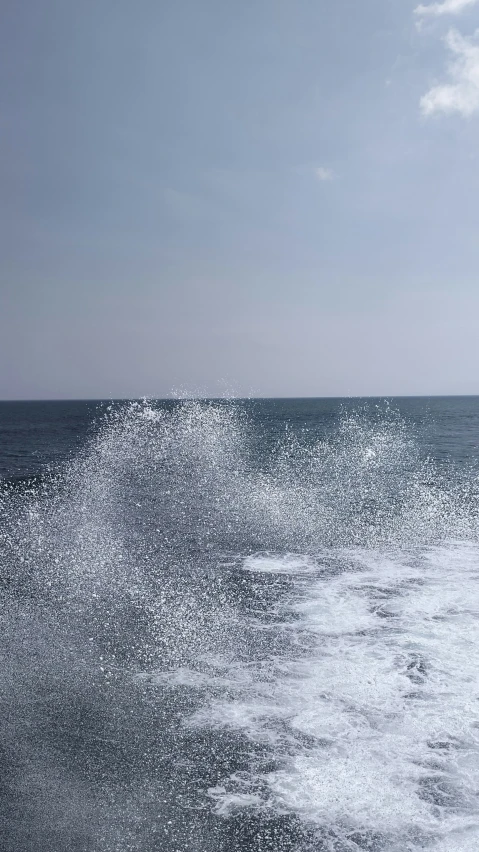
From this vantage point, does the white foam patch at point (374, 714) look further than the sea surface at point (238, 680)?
Yes

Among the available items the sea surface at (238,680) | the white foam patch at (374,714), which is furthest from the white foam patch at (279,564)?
the white foam patch at (374,714)

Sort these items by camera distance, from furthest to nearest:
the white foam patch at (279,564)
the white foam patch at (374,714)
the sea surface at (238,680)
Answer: the white foam patch at (279,564) → the white foam patch at (374,714) → the sea surface at (238,680)

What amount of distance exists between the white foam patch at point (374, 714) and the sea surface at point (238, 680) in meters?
0.05

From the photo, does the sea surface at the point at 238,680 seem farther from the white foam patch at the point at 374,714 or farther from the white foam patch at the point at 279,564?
the white foam patch at the point at 279,564

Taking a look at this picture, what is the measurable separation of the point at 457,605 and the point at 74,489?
27.1m

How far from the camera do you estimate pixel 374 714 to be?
469 inches

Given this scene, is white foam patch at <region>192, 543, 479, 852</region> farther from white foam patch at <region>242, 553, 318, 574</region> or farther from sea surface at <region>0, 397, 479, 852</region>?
white foam patch at <region>242, 553, 318, 574</region>

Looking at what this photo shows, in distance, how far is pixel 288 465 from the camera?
52594mm

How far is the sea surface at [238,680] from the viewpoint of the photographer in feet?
28.7

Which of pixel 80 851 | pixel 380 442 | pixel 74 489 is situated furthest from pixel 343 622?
pixel 380 442

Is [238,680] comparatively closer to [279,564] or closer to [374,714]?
[374,714]

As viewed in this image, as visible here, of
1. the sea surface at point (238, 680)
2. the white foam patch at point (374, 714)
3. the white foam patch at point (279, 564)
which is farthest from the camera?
the white foam patch at point (279, 564)

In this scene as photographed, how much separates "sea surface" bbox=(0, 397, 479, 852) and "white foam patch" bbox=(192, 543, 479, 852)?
5 centimetres

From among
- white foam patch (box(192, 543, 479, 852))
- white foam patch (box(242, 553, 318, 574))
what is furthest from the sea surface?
white foam patch (box(242, 553, 318, 574))
